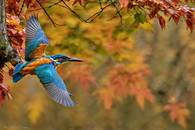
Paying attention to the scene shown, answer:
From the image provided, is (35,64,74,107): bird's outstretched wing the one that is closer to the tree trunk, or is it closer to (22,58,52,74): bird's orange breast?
(22,58,52,74): bird's orange breast

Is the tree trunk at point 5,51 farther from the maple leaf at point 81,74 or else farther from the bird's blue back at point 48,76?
the maple leaf at point 81,74

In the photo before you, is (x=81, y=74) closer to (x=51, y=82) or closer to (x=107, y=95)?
(x=107, y=95)

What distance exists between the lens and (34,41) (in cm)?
270

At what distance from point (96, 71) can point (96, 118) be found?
1061 mm

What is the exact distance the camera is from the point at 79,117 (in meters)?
9.92

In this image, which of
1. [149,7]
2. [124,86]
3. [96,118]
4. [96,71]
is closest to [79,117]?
[96,118]

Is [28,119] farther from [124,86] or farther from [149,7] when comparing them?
[149,7]

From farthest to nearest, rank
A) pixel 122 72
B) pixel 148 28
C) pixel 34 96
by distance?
pixel 34 96 → pixel 122 72 → pixel 148 28

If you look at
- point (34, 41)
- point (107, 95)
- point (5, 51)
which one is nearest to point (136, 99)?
point (107, 95)

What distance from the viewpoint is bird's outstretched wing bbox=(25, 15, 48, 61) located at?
8.59ft

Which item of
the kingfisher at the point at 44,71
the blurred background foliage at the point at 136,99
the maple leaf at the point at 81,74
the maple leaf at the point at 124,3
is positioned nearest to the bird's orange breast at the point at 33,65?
the kingfisher at the point at 44,71

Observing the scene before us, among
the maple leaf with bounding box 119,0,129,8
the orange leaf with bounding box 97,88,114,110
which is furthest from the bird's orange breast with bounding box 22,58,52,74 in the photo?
the orange leaf with bounding box 97,88,114,110

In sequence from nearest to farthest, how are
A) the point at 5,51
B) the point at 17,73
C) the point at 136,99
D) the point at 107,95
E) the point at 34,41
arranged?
the point at 17,73, the point at 5,51, the point at 34,41, the point at 107,95, the point at 136,99

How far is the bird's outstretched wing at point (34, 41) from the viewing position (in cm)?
262
